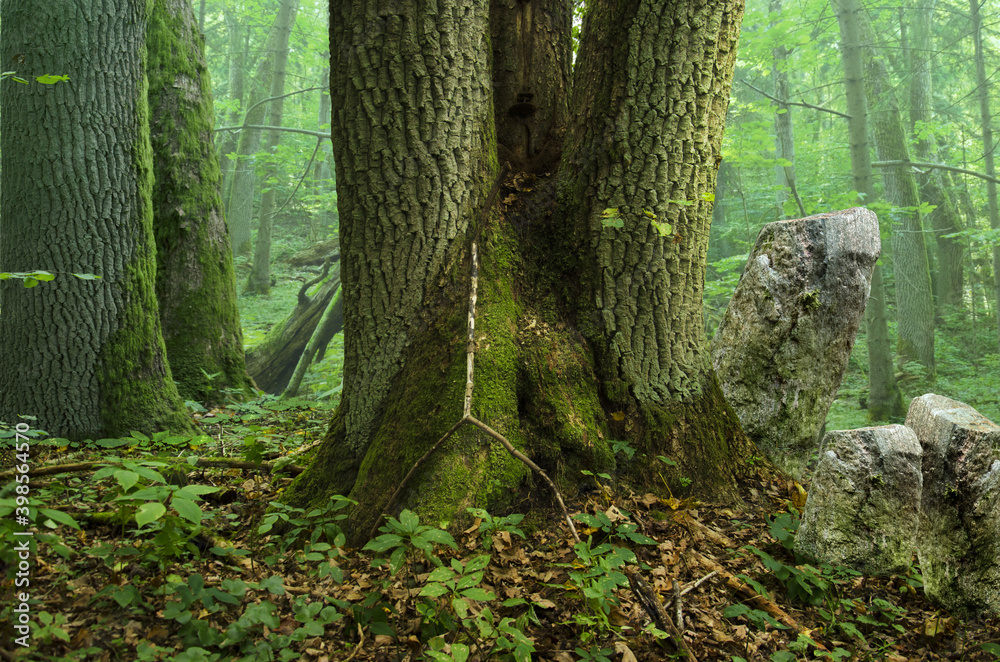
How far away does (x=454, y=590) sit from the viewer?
5.88 feet

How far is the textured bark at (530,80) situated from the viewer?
3.21 meters

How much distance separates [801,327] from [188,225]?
5.27m

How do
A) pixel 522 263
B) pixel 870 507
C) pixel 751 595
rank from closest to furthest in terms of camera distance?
1. pixel 751 595
2. pixel 870 507
3. pixel 522 263

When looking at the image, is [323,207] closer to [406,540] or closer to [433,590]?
[406,540]

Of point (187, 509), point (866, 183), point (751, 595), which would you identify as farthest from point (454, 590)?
point (866, 183)

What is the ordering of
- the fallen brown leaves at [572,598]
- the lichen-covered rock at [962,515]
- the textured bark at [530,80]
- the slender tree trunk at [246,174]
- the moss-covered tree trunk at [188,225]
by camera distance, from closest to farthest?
1. the fallen brown leaves at [572,598]
2. the lichen-covered rock at [962,515]
3. the textured bark at [530,80]
4. the moss-covered tree trunk at [188,225]
5. the slender tree trunk at [246,174]

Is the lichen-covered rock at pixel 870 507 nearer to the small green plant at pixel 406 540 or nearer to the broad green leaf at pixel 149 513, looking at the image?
the small green plant at pixel 406 540

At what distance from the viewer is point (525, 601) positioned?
6.28 ft

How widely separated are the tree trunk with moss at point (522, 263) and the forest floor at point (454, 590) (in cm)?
28

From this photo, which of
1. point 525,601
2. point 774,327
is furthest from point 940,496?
point 525,601

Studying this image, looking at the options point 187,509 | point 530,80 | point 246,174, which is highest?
point 246,174

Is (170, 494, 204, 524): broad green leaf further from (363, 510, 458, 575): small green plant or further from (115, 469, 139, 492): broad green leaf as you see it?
(363, 510, 458, 575): small green plant

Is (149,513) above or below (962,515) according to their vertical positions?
above

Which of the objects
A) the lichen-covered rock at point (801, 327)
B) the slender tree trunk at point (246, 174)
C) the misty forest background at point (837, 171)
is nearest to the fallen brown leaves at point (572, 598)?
the lichen-covered rock at point (801, 327)
